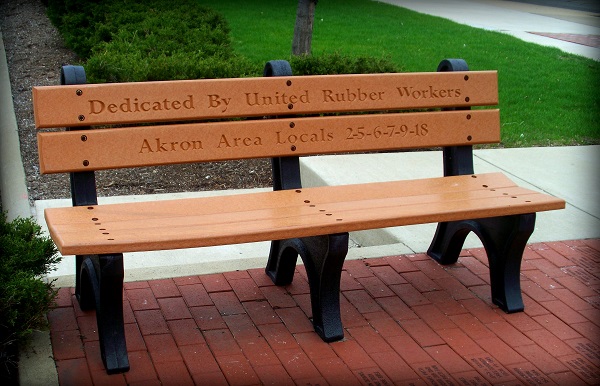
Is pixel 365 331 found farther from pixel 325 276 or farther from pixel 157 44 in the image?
pixel 157 44

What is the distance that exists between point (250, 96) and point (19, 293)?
1.30 meters

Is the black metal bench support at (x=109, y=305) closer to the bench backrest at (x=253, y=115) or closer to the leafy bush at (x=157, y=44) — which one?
the bench backrest at (x=253, y=115)

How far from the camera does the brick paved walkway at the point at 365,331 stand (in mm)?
3318

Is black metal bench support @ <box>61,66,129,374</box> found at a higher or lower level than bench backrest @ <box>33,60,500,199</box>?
lower

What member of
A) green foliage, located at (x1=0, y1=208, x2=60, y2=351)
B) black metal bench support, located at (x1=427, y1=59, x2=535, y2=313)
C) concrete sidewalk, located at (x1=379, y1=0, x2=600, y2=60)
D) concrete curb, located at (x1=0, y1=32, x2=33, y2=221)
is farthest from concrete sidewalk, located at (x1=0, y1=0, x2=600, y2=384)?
concrete sidewalk, located at (x1=379, y1=0, x2=600, y2=60)

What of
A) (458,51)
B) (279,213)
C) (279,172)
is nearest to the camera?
(279,213)

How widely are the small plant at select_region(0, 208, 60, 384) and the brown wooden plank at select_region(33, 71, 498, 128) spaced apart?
51 centimetres

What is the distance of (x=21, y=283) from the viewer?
3.29m

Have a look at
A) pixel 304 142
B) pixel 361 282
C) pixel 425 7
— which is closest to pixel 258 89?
pixel 304 142

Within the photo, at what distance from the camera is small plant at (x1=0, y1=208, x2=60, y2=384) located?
3236 millimetres

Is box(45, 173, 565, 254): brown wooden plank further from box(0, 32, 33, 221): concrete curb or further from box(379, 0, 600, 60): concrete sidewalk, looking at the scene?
box(379, 0, 600, 60): concrete sidewalk

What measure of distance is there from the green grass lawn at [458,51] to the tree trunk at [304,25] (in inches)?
22.1

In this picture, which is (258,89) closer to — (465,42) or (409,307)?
(409,307)

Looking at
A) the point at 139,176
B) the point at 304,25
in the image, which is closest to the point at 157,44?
the point at 304,25
